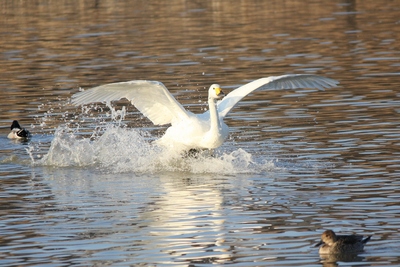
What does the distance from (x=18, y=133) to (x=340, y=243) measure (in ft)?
29.5

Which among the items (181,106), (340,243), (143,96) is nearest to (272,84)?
(181,106)

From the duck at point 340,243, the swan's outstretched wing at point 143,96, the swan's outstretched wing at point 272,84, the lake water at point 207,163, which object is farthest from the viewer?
the swan's outstretched wing at point 272,84

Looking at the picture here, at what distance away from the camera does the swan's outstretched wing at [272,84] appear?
14398 mm

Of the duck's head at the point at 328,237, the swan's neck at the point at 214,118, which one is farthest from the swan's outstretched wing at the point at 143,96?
the duck's head at the point at 328,237

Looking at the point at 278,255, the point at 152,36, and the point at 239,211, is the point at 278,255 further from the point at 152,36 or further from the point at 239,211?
the point at 152,36

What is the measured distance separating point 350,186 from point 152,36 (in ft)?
68.9

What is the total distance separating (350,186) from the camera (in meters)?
11.9

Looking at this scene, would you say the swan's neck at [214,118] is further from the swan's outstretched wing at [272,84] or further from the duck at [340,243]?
the duck at [340,243]

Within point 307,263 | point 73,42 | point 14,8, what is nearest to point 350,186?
point 307,263

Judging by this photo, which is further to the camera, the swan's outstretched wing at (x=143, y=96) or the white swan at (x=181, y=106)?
the swan's outstretched wing at (x=143, y=96)

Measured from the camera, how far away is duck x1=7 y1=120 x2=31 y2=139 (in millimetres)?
16609

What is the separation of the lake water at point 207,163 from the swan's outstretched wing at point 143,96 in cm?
52

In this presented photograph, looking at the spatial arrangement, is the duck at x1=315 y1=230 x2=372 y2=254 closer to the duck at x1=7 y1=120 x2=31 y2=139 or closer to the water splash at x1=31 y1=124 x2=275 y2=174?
the water splash at x1=31 y1=124 x2=275 y2=174

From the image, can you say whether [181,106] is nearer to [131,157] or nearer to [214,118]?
[214,118]
